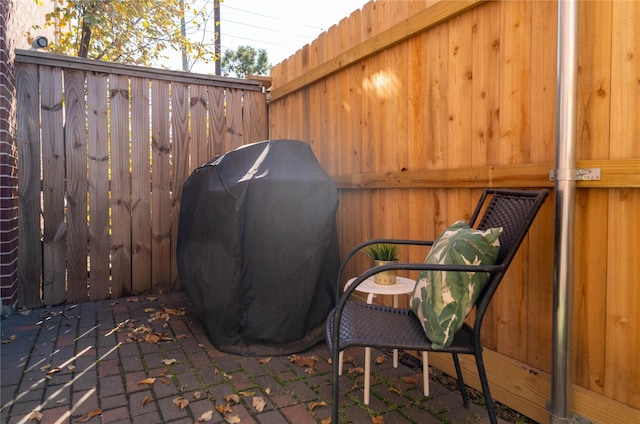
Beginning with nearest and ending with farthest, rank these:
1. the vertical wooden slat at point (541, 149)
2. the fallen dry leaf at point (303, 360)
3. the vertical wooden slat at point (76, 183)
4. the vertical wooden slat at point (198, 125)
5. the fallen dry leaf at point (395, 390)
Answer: the vertical wooden slat at point (541, 149)
the fallen dry leaf at point (395, 390)
the fallen dry leaf at point (303, 360)
the vertical wooden slat at point (76, 183)
the vertical wooden slat at point (198, 125)

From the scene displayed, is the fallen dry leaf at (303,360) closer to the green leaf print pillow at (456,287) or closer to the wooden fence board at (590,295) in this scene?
the green leaf print pillow at (456,287)

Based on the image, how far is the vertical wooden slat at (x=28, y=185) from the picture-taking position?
3.45 m

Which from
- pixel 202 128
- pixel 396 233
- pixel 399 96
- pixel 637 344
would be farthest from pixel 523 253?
pixel 202 128

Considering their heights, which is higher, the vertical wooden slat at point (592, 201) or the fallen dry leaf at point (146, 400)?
the vertical wooden slat at point (592, 201)

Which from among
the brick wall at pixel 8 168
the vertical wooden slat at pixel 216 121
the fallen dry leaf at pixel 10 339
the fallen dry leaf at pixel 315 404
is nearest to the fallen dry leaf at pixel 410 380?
the fallen dry leaf at pixel 315 404

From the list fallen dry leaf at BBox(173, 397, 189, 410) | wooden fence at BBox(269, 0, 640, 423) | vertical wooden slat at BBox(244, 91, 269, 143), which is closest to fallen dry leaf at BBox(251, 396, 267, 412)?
fallen dry leaf at BBox(173, 397, 189, 410)

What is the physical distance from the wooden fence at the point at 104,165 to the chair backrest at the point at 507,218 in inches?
118

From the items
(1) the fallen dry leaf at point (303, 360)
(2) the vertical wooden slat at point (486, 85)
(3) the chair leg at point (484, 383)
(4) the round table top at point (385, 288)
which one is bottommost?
(1) the fallen dry leaf at point (303, 360)

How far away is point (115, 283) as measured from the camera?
384cm

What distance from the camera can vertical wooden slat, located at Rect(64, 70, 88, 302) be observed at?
364 cm

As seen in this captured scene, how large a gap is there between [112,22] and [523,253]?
582 cm

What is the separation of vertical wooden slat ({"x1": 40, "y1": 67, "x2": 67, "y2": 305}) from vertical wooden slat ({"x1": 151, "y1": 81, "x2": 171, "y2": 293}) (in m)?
0.73

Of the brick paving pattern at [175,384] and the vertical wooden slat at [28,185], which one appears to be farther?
the vertical wooden slat at [28,185]

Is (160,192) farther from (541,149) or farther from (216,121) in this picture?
(541,149)
